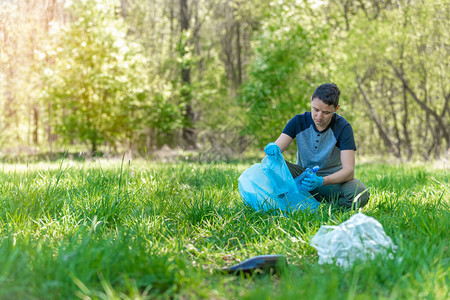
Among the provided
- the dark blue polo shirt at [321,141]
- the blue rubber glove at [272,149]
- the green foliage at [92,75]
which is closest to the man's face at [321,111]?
the dark blue polo shirt at [321,141]

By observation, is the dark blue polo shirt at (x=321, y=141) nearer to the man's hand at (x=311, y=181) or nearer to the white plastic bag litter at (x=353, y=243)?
the man's hand at (x=311, y=181)

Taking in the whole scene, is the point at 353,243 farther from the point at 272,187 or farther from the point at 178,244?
the point at 272,187

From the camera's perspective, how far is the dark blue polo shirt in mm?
3499

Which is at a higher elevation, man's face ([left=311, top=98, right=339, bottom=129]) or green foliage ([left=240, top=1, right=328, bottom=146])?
green foliage ([left=240, top=1, right=328, bottom=146])

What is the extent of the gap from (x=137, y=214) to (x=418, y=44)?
41.9ft

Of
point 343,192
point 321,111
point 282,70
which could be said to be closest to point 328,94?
point 321,111

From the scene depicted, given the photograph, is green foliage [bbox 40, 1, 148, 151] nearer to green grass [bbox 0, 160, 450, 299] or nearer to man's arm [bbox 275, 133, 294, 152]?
green grass [bbox 0, 160, 450, 299]

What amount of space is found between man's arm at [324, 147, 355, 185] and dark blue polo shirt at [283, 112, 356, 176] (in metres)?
0.08

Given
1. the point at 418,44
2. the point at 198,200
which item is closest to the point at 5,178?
the point at 198,200

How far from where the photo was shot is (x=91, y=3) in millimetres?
9469

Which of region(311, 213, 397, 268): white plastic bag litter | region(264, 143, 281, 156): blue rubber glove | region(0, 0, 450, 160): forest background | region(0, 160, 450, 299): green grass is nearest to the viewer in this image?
region(0, 160, 450, 299): green grass

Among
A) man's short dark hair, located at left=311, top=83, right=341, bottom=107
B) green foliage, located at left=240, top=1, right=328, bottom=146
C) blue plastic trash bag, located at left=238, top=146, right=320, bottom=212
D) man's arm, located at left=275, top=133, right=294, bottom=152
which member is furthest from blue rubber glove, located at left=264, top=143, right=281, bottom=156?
green foliage, located at left=240, top=1, right=328, bottom=146

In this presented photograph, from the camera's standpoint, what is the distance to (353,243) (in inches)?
Result: 82.1

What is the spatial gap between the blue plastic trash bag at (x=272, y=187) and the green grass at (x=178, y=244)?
0.15 m
